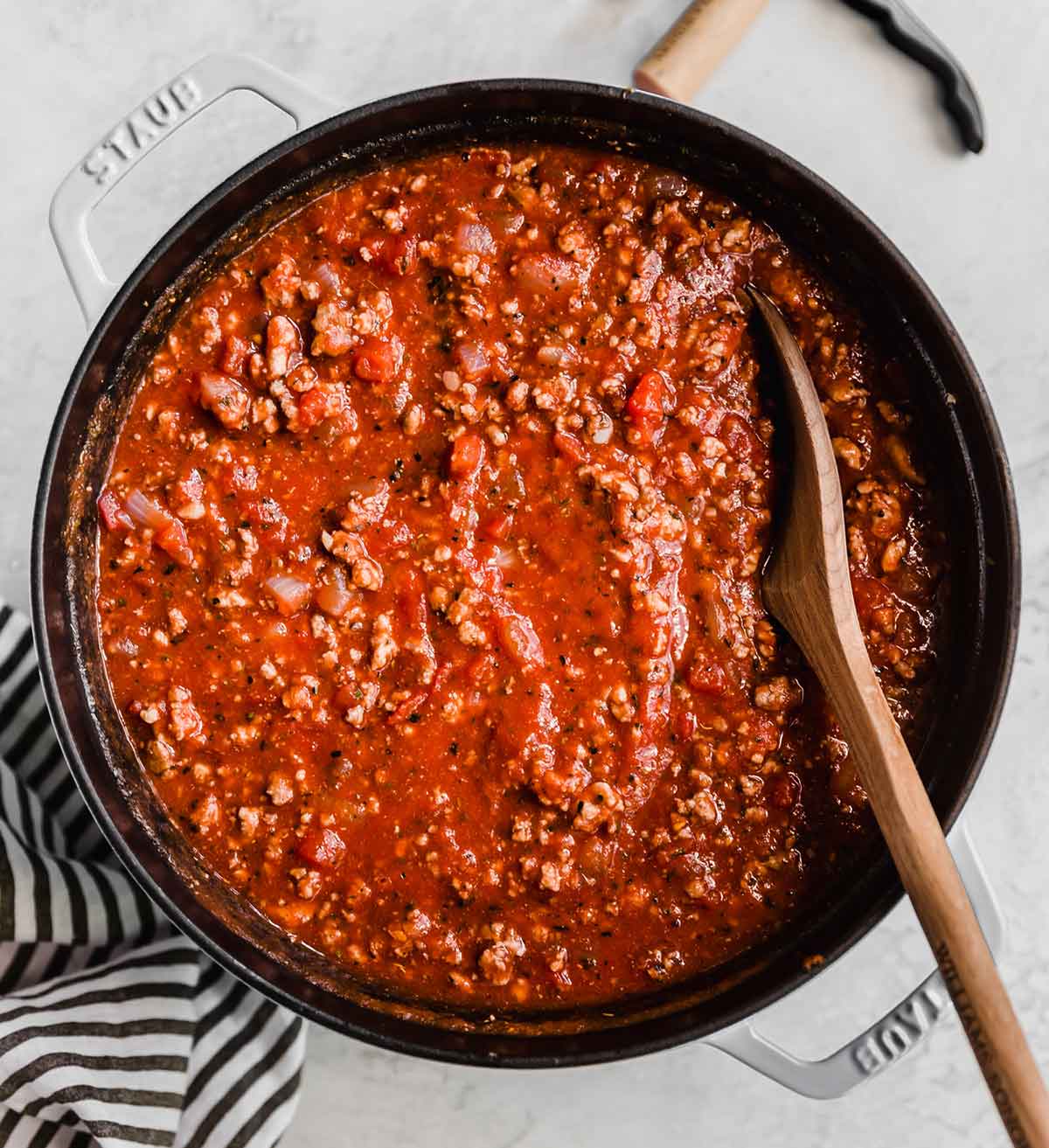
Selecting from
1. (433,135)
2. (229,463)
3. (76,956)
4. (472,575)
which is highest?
(433,135)

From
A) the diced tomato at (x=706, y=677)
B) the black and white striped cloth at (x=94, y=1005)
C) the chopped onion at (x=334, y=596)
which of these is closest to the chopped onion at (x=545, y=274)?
the chopped onion at (x=334, y=596)

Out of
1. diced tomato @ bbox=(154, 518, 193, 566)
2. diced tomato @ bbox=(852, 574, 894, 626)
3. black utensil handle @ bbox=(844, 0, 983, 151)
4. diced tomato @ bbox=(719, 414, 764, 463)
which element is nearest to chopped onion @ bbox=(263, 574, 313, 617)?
diced tomato @ bbox=(154, 518, 193, 566)

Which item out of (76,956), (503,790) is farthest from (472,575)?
(76,956)

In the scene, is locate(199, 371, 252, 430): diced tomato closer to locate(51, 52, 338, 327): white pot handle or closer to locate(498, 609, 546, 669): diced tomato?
locate(51, 52, 338, 327): white pot handle

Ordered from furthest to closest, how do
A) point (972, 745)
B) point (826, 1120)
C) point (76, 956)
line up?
point (826, 1120) → point (76, 956) → point (972, 745)

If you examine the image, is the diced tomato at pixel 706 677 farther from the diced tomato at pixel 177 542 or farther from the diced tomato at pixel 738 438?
the diced tomato at pixel 177 542

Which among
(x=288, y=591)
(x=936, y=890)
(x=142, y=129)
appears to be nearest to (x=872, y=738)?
(x=936, y=890)

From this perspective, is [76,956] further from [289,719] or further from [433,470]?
[433,470]
